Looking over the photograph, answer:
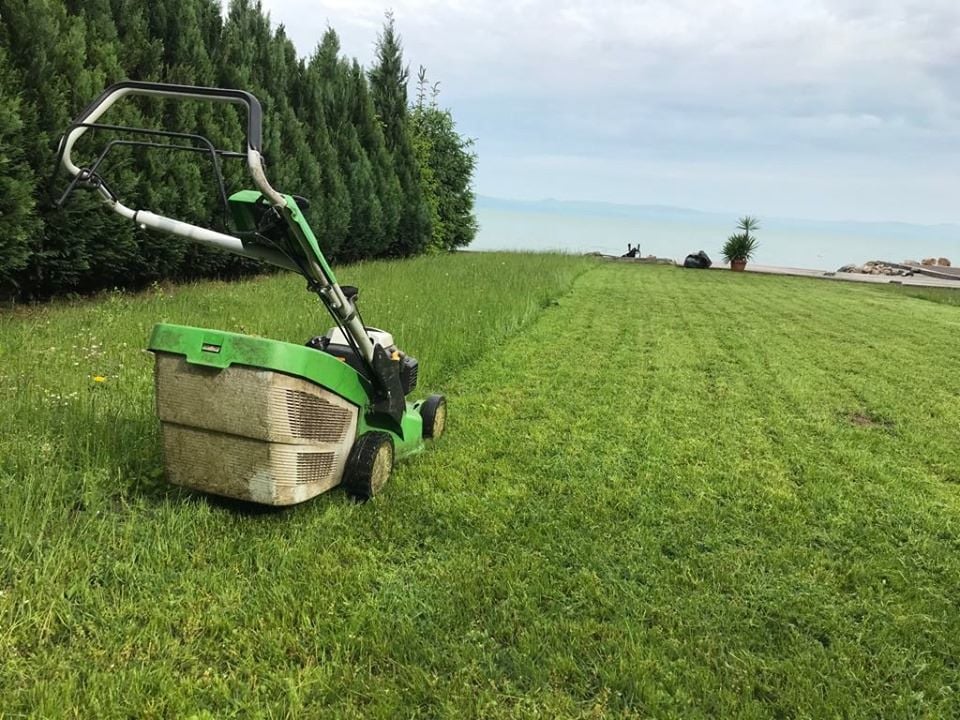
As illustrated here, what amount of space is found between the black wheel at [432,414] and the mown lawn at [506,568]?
0.55 feet

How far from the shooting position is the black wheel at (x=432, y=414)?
3830mm

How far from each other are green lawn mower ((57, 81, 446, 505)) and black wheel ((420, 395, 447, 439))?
3.47ft

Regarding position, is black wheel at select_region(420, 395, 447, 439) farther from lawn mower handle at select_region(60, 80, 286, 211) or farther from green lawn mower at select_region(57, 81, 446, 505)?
lawn mower handle at select_region(60, 80, 286, 211)

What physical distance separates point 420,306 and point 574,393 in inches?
122

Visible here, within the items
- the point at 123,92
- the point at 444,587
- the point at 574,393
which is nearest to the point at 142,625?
the point at 444,587

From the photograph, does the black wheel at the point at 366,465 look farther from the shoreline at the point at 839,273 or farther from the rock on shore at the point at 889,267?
the rock on shore at the point at 889,267

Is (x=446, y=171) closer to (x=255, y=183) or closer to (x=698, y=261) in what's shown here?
(x=698, y=261)

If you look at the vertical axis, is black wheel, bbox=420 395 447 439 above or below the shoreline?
below

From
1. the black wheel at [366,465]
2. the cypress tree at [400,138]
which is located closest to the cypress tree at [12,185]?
the black wheel at [366,465]

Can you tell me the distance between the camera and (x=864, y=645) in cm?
220

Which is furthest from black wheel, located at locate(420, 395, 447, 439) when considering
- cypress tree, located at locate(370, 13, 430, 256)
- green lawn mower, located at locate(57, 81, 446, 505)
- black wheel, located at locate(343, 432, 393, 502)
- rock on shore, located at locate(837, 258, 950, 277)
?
rock on shore, located at locate(837, 258, 950, 277)

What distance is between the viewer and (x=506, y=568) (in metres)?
2.53

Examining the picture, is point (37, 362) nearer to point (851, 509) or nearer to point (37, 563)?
point (37, 563)

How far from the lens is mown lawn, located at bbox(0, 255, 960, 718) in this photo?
191cm
